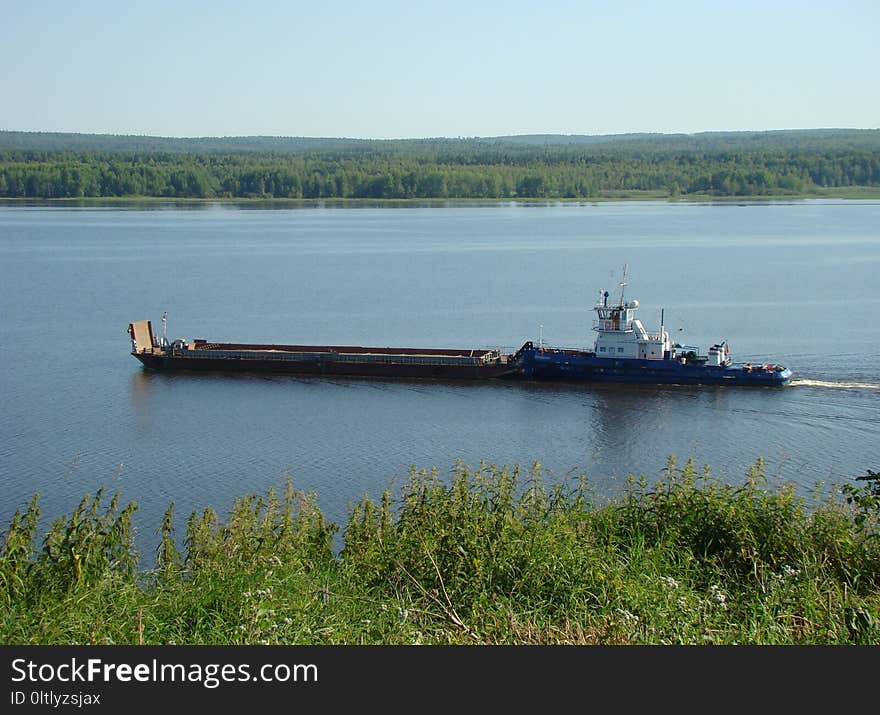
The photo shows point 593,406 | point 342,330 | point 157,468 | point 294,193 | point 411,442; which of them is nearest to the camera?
point 157,468

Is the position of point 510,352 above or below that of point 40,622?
below

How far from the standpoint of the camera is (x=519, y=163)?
198 meters

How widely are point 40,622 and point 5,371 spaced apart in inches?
1280

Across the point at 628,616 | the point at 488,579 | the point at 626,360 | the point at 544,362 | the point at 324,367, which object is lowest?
the point at 324,367

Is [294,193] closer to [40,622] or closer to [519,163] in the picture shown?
[519,163]

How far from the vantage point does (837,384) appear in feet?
115

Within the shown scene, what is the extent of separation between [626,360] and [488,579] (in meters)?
28.5

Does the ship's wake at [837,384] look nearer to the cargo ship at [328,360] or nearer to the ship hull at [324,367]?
the cargo ship at [328,360]

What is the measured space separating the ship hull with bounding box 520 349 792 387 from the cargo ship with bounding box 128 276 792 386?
1.1 inches

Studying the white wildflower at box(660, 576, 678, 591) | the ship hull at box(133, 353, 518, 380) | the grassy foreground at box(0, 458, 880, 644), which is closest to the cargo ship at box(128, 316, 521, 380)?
the ship hull at box(133, 353, 518, 380)

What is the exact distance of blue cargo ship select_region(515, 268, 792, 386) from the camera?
3675 cm

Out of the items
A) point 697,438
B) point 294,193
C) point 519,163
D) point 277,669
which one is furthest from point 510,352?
point 519,163

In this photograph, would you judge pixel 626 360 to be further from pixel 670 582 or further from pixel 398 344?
pixel 670 582

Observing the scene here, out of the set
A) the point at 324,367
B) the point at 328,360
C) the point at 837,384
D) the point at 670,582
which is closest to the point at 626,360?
the point at 837,384
